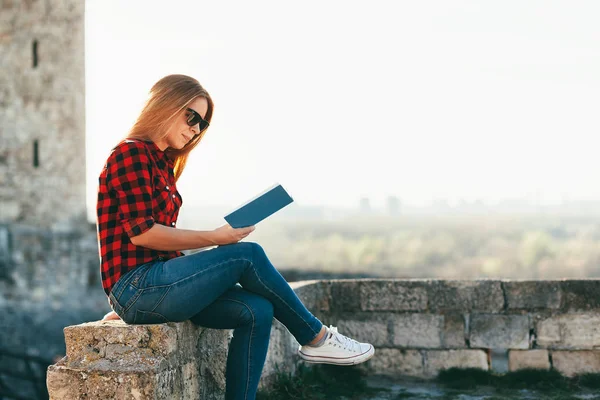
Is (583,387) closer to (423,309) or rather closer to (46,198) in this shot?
(423,309)

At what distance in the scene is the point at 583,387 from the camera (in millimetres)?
5301

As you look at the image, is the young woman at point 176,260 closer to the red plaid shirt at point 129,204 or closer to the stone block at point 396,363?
the red plaid shirt at point 129,204

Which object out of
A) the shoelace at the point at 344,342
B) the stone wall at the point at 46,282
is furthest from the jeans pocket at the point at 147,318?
the stone wall at the point at 46,282

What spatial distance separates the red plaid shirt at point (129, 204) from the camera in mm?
2881

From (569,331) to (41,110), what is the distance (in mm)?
14338

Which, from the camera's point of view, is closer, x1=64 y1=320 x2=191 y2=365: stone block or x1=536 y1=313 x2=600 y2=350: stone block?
x1=64 y1=320 x2=191 y2=365: stone block

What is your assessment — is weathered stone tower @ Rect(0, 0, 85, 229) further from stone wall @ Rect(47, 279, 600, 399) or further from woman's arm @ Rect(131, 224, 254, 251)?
woman's arm @ Rect(131, 224, 254, 251)

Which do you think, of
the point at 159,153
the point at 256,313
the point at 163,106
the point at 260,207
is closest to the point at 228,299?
the point at 256,313

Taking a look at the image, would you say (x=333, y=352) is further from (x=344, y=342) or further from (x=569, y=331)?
(x=569, y=331)

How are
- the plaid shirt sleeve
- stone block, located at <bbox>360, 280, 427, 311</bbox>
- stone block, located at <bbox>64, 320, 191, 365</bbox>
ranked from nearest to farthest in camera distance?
the plaid shirt sleeve < stone block, located at <bbox>64, 320, 191, 365</bbox> < stone block, located at <bbox>360, 280, 427, 311</bbox>

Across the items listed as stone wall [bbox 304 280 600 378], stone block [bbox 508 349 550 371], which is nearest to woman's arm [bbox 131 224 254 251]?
stone wall [bbox 304 280 600 378]

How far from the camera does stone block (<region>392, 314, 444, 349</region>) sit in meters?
5.70

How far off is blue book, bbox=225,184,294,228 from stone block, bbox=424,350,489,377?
3.07m

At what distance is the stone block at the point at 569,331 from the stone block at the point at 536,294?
0.11 meters
